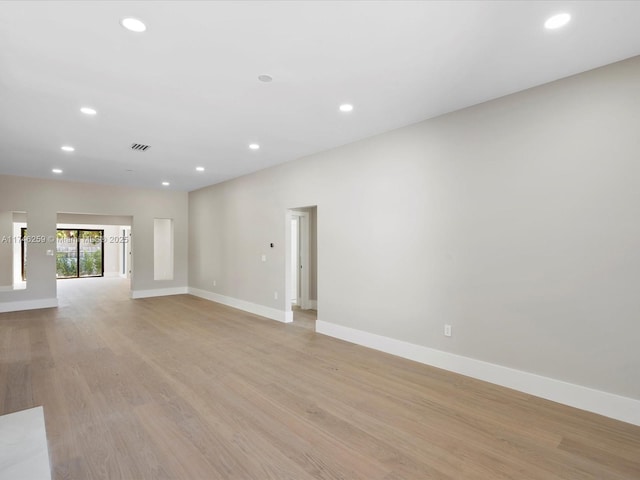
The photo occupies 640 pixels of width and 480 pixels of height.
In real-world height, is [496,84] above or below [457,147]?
above

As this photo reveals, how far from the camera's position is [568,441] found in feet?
7.71

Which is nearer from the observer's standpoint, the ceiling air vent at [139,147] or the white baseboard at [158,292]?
the ceiling air vent at [139,147]

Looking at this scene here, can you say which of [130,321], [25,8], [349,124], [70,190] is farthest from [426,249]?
[70,190]

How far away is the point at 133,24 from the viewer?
216cm

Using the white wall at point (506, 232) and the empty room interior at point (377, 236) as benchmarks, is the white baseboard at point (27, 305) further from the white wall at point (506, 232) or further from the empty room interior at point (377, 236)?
the white wall at point (506, 232)

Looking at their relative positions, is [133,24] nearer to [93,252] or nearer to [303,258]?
[303,258]

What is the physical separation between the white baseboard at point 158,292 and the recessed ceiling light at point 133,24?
776 cm

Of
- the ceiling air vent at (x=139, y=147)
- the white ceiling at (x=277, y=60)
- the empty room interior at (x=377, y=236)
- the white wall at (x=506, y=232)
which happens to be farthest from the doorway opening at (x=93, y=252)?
the white wall at (x=506, y=232)

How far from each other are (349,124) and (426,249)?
5.90ft

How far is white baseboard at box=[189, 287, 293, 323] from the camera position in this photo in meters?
5.96

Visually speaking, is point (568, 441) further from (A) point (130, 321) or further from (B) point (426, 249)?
(A) point (130, 321)

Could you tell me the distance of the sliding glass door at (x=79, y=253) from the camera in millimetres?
14648

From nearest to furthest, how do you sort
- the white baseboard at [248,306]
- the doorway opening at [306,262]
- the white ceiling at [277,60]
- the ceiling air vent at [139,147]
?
the white ceiling at [277,60] < the ceiling air vent at [139,147] < the white baseboard at [248,306] < the doorway opening at [306,262]

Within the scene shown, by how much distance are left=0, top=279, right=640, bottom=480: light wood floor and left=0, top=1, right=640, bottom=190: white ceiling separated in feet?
9.50
